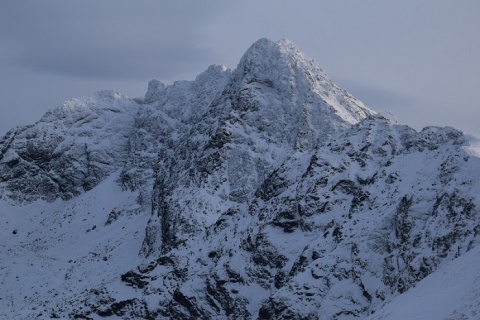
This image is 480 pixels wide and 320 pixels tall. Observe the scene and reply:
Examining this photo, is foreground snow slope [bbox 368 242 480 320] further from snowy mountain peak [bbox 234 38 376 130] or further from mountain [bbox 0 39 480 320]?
snowy mountain peak [bbox 234 38 376 130]

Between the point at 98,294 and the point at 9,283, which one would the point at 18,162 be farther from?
the point at 98,294

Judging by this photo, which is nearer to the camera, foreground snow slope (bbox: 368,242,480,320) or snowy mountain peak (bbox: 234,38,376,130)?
foreground snow slope (bbox: 368,242,480,320)

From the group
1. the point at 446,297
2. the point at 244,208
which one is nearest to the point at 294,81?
the point at 244,208

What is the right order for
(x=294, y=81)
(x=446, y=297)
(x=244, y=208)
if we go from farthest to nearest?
(x=294, y=81)
(x=244, y=208)
(x=446, y=297)

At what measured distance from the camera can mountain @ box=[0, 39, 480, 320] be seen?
6016cm

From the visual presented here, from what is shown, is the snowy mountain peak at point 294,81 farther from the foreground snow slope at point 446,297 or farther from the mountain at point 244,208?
the foreground snow slope at point 446,297

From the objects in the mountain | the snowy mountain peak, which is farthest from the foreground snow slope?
the snowy mountain peak

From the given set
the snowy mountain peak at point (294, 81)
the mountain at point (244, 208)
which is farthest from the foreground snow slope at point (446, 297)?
the snowy mountain peak at point (294, 81)

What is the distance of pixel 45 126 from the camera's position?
165750 millimetres

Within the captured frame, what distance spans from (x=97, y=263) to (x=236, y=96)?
120 ft

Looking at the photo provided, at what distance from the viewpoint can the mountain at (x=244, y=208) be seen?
197 feet

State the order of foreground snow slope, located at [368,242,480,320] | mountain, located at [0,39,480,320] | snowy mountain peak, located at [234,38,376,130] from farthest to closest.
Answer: snowy mountain peak, located at [234,38,376,130], mountain, located at [0,39,480,320], foreground snow slope, located at [368,242,480,320]

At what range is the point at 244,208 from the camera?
88812mm

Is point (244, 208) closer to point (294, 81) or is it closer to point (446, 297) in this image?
point (294, 81)
